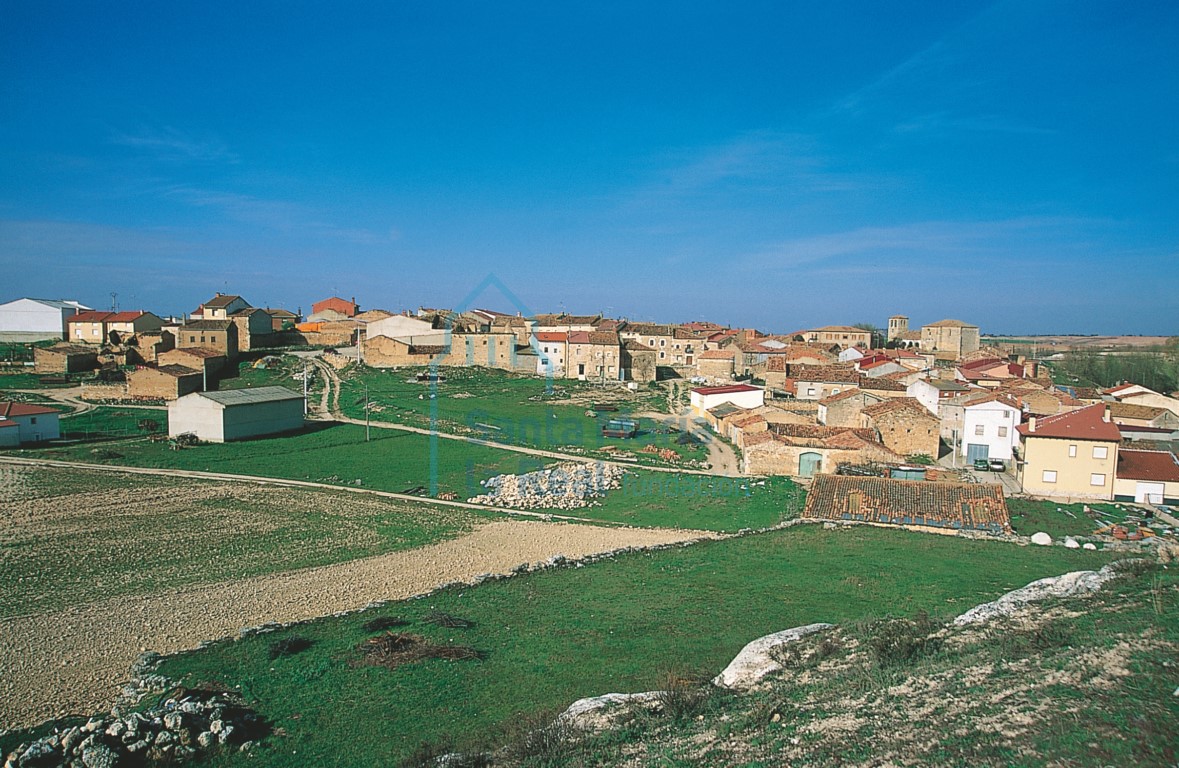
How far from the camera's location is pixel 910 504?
922 inches

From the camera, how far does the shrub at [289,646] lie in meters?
13.4

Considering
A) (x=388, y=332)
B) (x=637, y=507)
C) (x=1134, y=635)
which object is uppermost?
(x=388, y=332)

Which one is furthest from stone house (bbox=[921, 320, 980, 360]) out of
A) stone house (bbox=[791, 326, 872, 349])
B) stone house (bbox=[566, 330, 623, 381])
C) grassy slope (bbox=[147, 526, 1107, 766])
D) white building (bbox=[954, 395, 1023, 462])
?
grassy slope (bbox=[147, 526, 1107, 766])

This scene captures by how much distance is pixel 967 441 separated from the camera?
1368 inches

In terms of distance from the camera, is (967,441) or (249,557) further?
(967,441)

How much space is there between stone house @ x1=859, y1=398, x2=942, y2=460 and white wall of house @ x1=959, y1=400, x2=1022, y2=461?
146 cm

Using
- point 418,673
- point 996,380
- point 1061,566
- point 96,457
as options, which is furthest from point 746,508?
point 996,380

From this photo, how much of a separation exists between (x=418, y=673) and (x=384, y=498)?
15501 millimetres

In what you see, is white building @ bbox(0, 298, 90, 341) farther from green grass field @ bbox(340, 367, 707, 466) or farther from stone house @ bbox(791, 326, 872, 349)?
stone house @ bbox(791, 326, 872, 349)

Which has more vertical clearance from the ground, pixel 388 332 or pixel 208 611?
pixel 388 332

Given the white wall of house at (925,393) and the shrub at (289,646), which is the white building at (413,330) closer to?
the white wall of house at (925,393)

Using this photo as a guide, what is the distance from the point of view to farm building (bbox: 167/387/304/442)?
35656mm

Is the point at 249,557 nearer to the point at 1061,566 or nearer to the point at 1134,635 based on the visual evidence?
the point at 1134,635

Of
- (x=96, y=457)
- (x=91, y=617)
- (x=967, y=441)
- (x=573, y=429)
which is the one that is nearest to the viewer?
(x=91, y=617)
